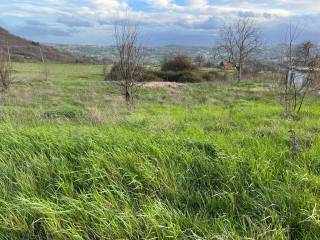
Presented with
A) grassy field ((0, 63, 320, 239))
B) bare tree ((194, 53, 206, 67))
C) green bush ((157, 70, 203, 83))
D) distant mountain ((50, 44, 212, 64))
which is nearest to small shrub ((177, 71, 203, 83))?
green bush ((157, 70, 203, 83))

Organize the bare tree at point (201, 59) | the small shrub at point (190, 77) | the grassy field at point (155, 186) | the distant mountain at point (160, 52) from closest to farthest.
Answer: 1. the grassy field at point (155, 186)
2. the distant mountain at point (160, 52)
3. the small shrub at point (190, 77)
4. the bare tree at point (201, 59)

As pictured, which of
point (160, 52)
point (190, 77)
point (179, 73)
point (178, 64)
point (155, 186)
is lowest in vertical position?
point (190, 77)

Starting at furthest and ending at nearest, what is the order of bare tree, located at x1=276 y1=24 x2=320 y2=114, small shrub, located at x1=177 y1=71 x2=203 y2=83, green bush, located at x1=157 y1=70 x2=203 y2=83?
green bush, located at x1=157 y1=70 x2=203 y2=83 < small shrub, located at x1=177 y1=71 x2=203 y2=83 < bare tree, located at x1=276 y1=24 x2=320 y2=114

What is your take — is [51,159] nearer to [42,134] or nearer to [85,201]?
[42,134]

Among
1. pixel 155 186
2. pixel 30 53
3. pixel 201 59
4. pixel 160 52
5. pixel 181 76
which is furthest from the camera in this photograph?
pixel 30 53

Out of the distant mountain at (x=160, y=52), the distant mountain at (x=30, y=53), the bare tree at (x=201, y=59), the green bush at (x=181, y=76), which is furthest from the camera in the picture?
the distant mountain at (x=30, y=53)

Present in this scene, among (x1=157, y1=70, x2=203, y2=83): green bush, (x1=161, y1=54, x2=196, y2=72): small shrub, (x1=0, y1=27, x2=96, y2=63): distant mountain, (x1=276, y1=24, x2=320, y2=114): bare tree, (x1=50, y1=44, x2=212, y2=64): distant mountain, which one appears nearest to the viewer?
(x1=276, y1=24, x2=320, y2=114): bare tree

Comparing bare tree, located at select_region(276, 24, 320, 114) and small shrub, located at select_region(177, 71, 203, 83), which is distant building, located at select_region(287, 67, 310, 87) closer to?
bare tree, located at select_region(276, 24, 320, 114)

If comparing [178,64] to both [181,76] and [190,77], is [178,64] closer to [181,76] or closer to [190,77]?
[181,76]

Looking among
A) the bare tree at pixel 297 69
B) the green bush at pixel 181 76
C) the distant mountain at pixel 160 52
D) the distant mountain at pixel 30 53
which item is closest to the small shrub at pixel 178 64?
the distant mountain at pixel 160 52

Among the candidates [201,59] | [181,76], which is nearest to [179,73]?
[181,76]

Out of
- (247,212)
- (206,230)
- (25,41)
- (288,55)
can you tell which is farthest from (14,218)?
(25,41)

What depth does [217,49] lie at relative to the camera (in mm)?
51219

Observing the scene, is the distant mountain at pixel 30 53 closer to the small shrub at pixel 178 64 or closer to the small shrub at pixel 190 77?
the small shrub at pixel 178 64
